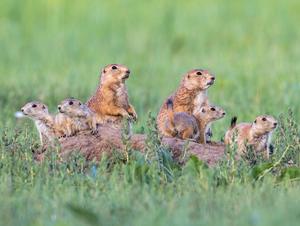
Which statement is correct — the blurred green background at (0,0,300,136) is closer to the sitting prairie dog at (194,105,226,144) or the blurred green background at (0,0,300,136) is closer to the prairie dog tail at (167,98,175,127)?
the sitting prairie dog at (194,105,226,144)

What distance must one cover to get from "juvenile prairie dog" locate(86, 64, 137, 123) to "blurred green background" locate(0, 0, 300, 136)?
123 inches

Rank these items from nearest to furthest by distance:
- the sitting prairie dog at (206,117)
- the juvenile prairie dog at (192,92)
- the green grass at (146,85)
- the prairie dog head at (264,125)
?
the green grass at (146,85) → the prairie dog head at (264,125) → the sitting prairie dog at (206,117) → the juvenile prairie dog at (192,92)

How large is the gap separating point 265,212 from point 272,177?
4.61ft

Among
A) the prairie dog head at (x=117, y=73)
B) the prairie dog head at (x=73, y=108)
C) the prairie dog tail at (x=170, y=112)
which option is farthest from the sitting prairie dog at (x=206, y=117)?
the prairie dog head at (x=73, y=108)

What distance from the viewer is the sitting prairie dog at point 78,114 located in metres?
8.01

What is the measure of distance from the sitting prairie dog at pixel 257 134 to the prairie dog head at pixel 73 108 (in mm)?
1162

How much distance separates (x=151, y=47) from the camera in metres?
17.3

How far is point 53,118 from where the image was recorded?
8.34 metres

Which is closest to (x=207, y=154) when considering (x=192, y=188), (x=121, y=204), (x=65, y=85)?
(x=192, y=188)

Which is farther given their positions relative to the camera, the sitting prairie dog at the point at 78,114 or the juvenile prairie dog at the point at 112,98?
the juvenile prairie dog at the point at 112,98

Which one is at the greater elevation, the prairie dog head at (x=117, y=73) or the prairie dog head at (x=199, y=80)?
the prairie dog head at (x=117, y=73)

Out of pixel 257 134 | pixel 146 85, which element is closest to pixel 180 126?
pixel 257 134

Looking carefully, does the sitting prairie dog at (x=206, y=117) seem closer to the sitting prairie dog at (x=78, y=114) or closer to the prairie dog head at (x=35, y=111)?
the sitting prairie dog at (x=78, y=114)

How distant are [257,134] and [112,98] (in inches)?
56.0
